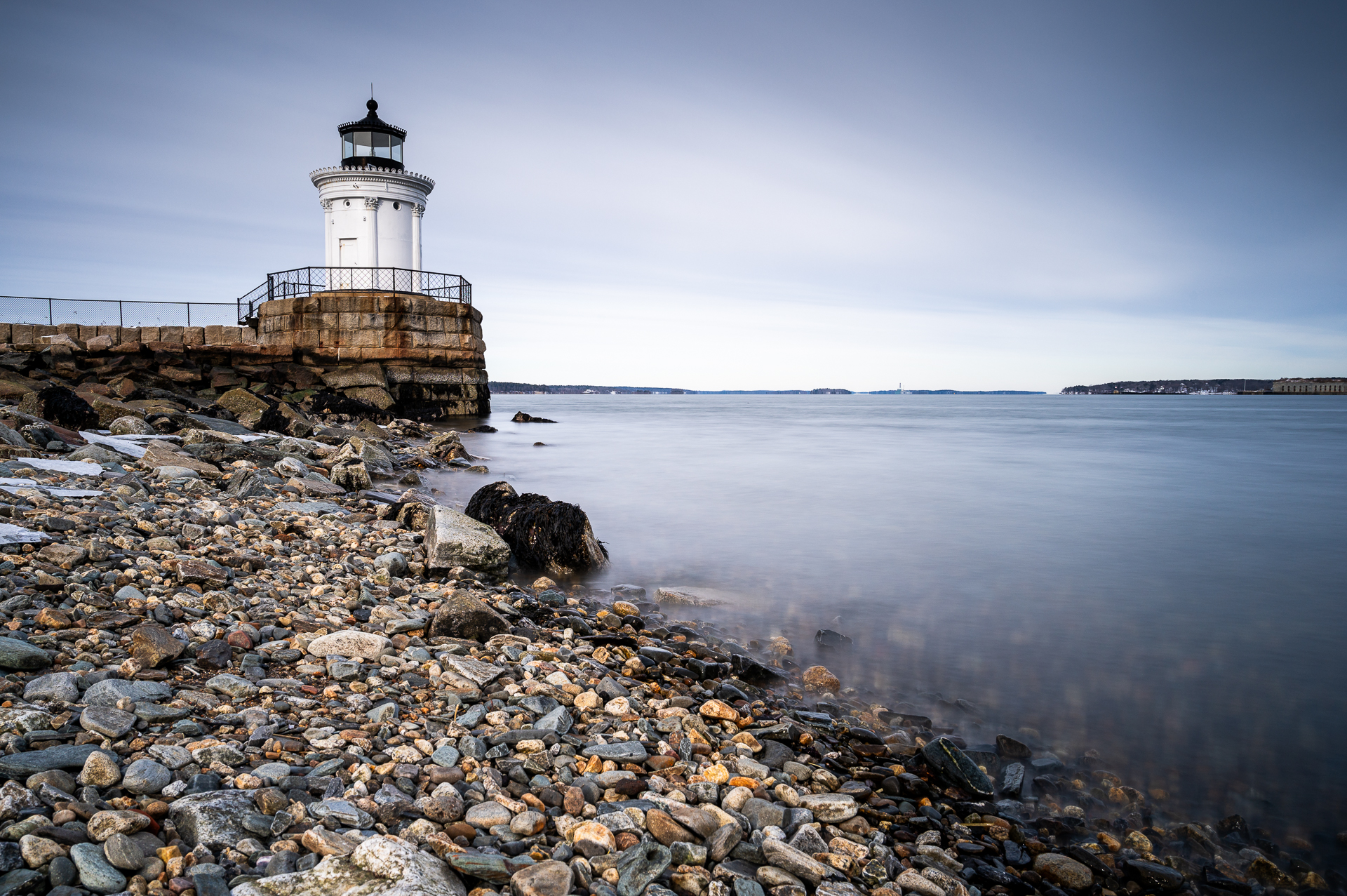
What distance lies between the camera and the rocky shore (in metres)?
1.82

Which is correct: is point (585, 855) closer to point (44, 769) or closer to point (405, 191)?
point (44, 769)

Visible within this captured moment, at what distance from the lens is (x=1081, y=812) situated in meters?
2.80

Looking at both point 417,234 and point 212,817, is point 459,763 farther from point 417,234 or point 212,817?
point 417,234

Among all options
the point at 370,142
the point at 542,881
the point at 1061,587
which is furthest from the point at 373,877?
the point at 370,142

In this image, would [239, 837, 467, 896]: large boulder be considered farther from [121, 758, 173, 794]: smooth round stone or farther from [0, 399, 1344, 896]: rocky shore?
[121, 758, 173, 794]: smooth round stone

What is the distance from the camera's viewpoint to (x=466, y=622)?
3.57 m

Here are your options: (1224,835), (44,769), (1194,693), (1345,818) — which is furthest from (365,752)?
(1194,693)

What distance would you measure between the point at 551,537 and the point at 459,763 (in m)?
3.59

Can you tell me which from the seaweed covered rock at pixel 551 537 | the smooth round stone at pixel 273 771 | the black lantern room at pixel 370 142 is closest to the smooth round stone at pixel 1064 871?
the smooth round stone at pixel 273 771

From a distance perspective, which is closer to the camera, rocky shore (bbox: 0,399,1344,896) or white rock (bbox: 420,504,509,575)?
rocky shore (bbox: 0,399,1344,896)

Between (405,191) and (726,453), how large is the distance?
12542mm

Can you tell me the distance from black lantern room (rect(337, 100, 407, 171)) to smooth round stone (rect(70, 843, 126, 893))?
2301 cm

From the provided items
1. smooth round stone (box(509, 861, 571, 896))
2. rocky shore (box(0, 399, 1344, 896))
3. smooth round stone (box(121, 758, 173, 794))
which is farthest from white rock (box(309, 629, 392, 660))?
smooth round stone (box(509, 861, 571, 896))

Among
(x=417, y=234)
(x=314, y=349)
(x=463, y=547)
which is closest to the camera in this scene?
(x=463, y=547)
